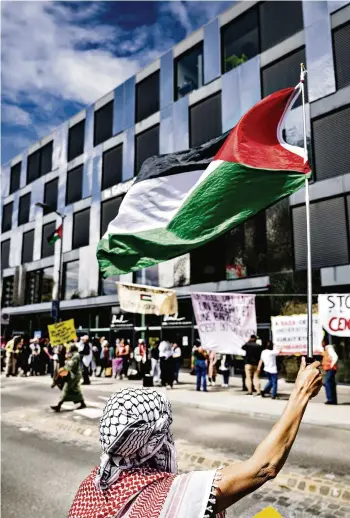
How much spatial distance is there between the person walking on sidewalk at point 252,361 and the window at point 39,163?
83.3ft

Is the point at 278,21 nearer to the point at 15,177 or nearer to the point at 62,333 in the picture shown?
the point at 62,333

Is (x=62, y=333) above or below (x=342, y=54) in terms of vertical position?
below

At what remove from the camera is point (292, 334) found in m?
12.6

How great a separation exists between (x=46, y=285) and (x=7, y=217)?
A: 10447 millimetres

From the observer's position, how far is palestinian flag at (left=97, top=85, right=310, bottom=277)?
5.07 metres

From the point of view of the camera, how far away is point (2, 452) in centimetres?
687

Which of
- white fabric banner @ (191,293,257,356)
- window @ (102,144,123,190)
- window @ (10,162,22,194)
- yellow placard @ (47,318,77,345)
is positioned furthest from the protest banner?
window @ (10,162,22,194)

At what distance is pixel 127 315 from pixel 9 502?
1925cm

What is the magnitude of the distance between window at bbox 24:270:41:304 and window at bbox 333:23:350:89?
24.0 metres

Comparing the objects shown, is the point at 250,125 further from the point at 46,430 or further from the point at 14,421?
the point at 14,421

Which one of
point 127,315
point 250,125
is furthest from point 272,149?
point 127,315

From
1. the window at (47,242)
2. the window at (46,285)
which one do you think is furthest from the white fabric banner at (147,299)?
the window at (47,242)

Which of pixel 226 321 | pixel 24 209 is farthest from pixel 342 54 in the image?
pixel 24 209

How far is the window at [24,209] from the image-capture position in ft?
115
